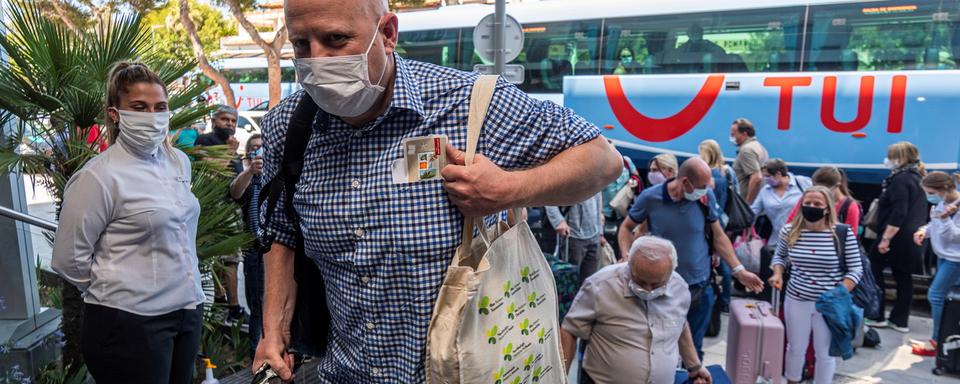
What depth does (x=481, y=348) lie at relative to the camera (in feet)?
4.59

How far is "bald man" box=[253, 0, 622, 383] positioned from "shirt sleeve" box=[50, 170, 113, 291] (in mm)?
1622

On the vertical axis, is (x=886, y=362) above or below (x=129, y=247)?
below

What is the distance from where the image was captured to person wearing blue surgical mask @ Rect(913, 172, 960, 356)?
640 centimetres

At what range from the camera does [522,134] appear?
1.47 meters

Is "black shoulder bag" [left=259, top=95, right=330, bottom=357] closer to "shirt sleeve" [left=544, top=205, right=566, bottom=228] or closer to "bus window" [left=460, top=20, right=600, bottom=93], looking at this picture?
"shirt sleeve" [left=544, top=205, right=566, bottom=228]

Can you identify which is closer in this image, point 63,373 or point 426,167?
point 426,167

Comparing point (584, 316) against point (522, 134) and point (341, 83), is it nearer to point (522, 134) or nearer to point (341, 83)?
point (522, 134)

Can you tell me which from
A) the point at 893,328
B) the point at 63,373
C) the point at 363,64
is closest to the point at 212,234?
the point at 63,373

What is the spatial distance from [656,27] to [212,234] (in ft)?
29.8

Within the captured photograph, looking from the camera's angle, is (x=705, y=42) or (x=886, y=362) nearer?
(x=886, y=362)

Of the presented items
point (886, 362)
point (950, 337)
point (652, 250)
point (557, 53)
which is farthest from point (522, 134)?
point (557, 53)

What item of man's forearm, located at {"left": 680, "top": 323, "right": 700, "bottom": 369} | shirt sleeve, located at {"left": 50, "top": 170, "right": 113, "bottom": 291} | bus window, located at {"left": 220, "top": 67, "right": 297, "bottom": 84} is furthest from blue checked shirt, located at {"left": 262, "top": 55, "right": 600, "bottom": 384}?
bus window, located at {"left": 220, "top": 67, "right": 297, "bottom": 84}

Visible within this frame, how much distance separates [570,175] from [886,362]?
607 centimetres

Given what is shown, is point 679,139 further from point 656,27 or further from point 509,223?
point 509,223
